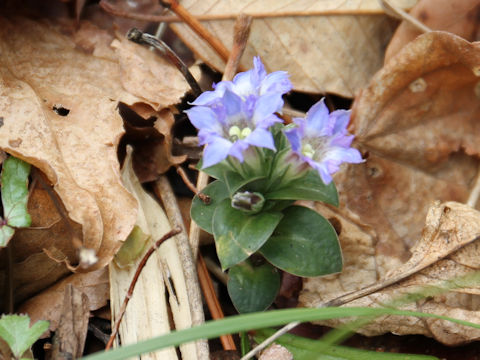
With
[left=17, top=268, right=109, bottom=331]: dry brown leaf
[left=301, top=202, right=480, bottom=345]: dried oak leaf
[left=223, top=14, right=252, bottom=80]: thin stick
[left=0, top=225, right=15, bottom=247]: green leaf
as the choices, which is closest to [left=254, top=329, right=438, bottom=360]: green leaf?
[left=301, top=202, right=480, bottom=345]: dried oak leaf

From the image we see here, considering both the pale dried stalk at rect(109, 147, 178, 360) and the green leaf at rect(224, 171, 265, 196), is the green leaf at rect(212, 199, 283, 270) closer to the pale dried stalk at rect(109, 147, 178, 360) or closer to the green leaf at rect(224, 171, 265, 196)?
the green leaf at rect(224, 171, 265, 196)

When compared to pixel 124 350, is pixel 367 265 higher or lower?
lower

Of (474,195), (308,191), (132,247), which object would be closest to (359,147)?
(474,195)

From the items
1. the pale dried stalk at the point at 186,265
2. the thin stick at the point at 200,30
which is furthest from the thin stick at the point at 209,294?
the thin stick at the point at 200,30

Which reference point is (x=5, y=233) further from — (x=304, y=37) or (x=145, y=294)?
(x=304, y=37)

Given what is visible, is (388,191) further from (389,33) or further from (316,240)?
(389,33)

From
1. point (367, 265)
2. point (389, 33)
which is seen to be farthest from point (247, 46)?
point (367, 265)
